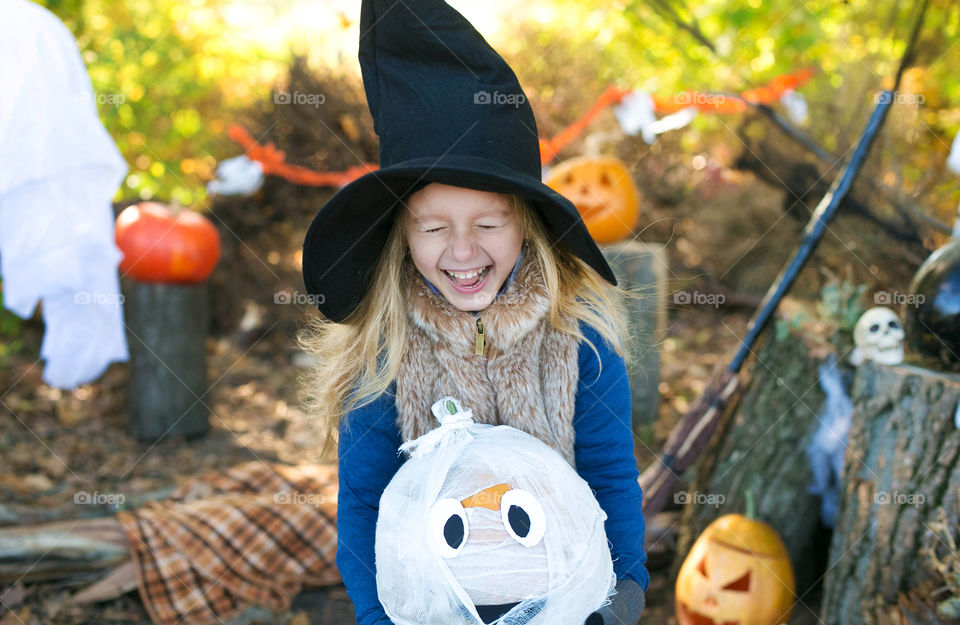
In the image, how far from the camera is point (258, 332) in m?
6.00

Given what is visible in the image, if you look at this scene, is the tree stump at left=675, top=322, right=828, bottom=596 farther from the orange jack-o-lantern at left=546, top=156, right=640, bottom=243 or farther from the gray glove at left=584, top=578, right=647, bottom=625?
the orange jack-o-lantern at left=546, top=156, right=640, bottom=243

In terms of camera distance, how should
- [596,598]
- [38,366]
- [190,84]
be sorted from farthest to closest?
[190,84] < [38,366] < [596,598]

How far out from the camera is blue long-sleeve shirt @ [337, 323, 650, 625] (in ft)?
5.95

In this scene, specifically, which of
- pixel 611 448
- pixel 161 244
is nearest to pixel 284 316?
pixel 161 244

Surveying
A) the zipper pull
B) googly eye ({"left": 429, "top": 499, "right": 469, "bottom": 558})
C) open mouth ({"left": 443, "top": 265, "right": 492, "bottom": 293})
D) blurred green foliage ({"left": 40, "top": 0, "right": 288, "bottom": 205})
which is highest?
blurred green foliage ({"left": 40, "top": 0, "right": 288, "bottom": 205})

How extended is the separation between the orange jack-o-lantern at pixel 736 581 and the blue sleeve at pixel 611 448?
36.6 inches

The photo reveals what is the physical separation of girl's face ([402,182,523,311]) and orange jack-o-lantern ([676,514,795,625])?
149 centimetres

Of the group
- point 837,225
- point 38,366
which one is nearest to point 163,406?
point 38,366

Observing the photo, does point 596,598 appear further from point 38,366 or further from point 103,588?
point 38,366

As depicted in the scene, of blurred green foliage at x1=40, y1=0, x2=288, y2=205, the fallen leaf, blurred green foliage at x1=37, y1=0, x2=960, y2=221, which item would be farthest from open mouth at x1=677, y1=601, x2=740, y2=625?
blurred green foliage at x1=40, y1=0, x2=288, y2=205

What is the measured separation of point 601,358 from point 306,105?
4722mm

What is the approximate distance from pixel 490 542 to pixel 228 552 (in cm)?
199

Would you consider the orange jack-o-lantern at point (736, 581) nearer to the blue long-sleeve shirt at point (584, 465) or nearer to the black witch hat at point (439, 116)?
the blue long-sleeve shirt at point (584, 465)

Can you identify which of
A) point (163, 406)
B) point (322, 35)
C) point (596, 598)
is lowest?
point (163, 406)
